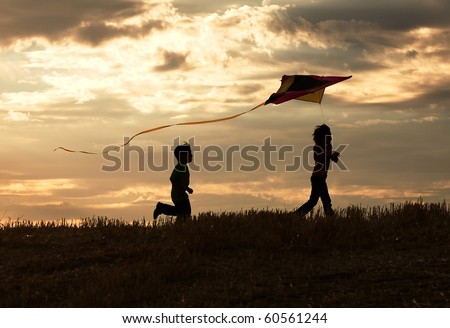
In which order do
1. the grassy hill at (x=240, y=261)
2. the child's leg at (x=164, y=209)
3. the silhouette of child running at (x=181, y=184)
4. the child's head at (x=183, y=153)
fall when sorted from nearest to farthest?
1. the grassy hill at (x=240, y=261)
2. the silhouette of child running at (x=181, y=184)
3. the child's head at (x=183, y=153)
4. the child's leg at (x=164, y=209)

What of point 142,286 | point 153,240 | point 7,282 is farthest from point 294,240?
point 7,282

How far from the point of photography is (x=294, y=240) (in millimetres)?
12602

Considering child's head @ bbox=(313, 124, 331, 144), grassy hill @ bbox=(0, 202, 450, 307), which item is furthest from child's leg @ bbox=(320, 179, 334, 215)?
child's head @ bbox=(313, 124, 331, 144)

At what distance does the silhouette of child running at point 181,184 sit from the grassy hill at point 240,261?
3.73 ft

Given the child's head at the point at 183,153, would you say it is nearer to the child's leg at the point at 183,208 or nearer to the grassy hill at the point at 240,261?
the child's leg at the point at 183,208

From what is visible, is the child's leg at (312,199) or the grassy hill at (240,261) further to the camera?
the child's leg at (312,199)

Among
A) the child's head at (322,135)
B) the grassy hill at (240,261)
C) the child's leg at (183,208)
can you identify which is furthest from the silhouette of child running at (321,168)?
the child's leg at (183,208)

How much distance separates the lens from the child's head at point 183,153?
15516 mm

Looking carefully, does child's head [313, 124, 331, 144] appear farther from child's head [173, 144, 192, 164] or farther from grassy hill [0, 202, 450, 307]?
child's head [173, 144, 192, 164]

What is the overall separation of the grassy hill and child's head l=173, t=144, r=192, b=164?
172cm

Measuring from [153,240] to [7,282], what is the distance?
3046mm

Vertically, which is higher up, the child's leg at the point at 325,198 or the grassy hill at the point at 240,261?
the child's leg at the point at 325,198

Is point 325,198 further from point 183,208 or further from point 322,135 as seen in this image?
point 183,208
